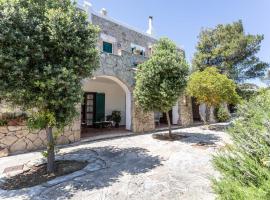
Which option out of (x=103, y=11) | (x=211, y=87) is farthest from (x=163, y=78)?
(x=103, y=11)

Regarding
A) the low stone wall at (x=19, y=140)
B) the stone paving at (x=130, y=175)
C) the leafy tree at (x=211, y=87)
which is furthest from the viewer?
the leafy tree at (x=211, y=87)

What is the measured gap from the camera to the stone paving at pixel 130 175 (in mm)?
4258

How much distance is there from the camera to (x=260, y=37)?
65.6 ft

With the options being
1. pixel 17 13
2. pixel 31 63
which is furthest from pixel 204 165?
pixel 17 13

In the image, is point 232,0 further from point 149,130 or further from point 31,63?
point 31,63

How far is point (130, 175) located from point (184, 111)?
456 inches

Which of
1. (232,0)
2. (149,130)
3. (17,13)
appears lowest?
(149,130)

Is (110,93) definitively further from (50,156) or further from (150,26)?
(50,156)

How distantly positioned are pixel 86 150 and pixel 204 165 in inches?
182

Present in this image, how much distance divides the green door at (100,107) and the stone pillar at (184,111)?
20.0 feet

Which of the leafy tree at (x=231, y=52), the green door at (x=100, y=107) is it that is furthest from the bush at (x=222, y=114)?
the green door at (x=100, y=107)

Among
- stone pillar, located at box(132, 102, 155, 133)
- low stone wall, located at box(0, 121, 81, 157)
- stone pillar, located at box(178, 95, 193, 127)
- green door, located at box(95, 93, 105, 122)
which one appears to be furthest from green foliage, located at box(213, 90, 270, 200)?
stone pillar, located at box(178, 95, 193, 127)

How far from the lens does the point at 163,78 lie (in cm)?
966

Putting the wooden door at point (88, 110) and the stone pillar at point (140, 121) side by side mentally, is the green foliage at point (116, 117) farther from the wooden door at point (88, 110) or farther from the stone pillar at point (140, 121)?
the stone pillar at point (140, 121)
